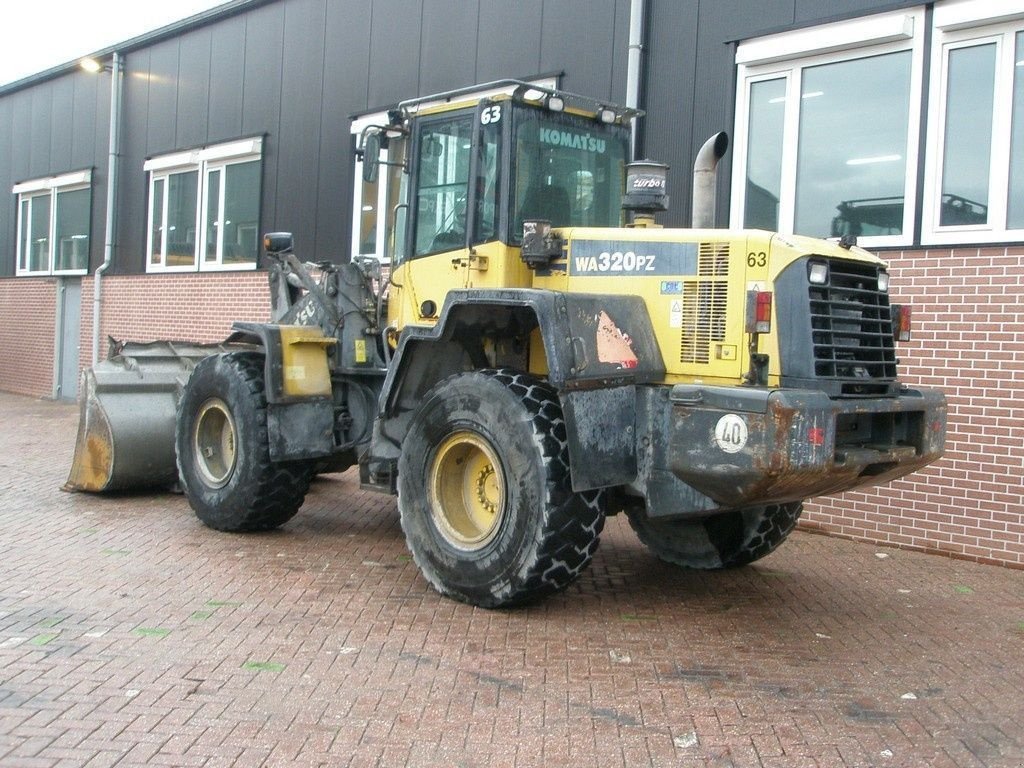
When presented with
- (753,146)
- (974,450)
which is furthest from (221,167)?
(974,450)

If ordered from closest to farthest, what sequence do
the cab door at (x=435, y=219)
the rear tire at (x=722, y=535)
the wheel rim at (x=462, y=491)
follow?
1. the wheel rim at (x=462, y=491)
2. the cab door at (x=435, y=219)
3. the rear tire at (x=722, y=535)

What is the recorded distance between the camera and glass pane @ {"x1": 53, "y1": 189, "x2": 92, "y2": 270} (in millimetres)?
19234

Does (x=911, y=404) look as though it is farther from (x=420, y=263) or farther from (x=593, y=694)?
(x=420, y=263)

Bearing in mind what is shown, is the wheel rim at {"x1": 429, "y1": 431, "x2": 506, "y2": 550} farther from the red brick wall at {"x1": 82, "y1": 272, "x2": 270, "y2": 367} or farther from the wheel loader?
the red brick wall at {"x1": 82, "y1": 272, "x2": 270, "y2": 367}

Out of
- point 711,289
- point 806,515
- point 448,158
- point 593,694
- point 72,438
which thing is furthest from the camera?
point 72,438

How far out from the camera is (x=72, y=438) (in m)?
14.2

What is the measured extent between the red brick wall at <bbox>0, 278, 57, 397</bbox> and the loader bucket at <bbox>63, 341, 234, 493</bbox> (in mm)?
11357

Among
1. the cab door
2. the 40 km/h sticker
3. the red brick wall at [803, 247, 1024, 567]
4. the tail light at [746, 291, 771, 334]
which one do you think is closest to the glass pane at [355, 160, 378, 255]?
the cab door

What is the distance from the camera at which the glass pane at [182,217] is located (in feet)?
54.0

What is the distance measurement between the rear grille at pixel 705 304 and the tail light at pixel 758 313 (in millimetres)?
238

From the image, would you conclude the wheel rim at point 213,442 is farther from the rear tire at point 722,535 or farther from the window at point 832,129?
the window at point 832,129

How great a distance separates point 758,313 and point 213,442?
4.75m

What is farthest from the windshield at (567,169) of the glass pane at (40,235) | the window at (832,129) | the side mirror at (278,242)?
the glass pane at (40,235)

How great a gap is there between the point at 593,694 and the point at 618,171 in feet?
12.1
